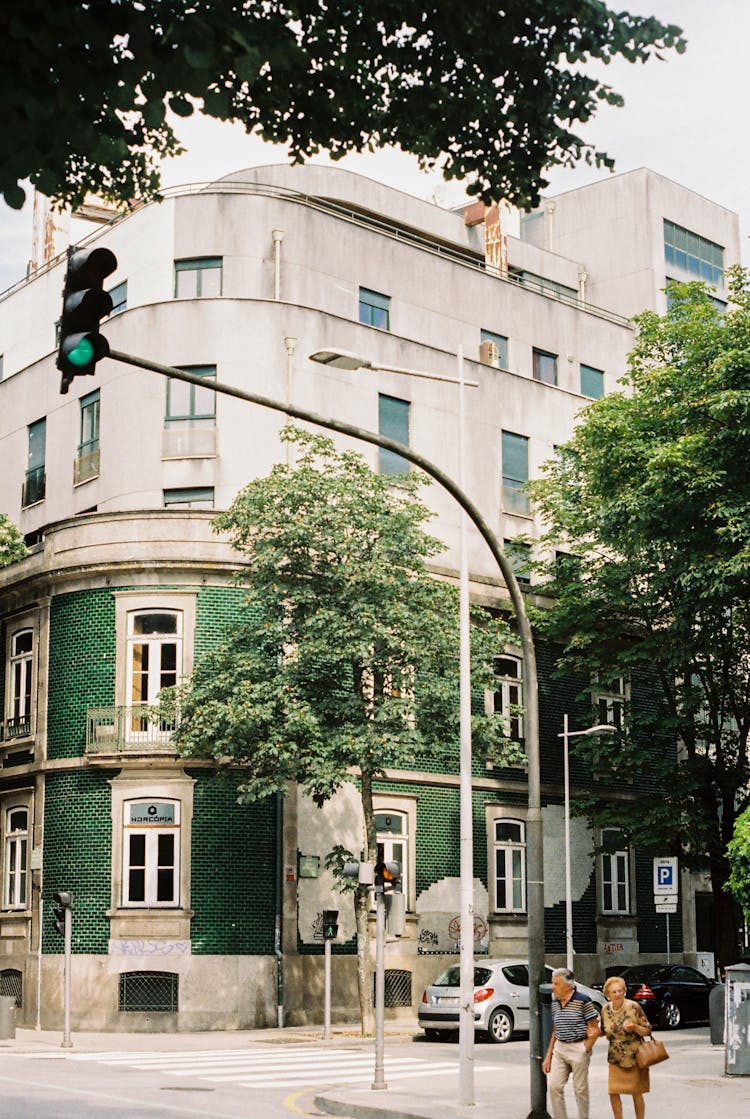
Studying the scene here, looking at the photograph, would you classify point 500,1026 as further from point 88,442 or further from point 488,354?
point 488,354

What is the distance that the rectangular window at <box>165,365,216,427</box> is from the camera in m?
37.0

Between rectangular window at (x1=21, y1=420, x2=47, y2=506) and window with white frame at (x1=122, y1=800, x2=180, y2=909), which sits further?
rectangular window at (x1=21, y1=420, x2=47, y2=506)

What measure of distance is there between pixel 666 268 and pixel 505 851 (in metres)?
25.3

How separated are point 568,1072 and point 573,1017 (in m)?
0.57

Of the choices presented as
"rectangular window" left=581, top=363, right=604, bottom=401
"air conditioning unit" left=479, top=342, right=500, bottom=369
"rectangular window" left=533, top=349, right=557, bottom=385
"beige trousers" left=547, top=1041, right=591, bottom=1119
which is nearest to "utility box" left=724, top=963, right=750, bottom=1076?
"beige trousers" left=547, top=1041, right=591, bottom=1119

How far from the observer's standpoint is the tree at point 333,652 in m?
29.2

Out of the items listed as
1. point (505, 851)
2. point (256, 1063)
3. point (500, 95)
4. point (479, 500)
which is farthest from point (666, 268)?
point (500, 95)

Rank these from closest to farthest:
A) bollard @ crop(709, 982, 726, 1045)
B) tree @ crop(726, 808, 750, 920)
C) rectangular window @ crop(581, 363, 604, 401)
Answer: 1. bollard @ crop(709, 982, 726, 1045)
2. tree @ crop(726, 808, 750, 920)
3. rectangular window @ crop(581, 363, 604, 401)

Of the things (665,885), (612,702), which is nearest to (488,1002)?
(665,885)

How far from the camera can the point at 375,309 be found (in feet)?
138

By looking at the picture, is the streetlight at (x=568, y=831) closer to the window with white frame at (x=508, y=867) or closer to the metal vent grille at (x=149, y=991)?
the window with white frame at (x=508, y=867)

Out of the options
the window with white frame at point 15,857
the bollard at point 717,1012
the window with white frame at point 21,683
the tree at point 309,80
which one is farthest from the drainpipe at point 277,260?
the tree at point 309,80

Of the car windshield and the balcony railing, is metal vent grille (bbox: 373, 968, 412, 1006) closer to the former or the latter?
the car windshield

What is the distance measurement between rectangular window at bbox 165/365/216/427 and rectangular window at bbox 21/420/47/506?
5.95m
